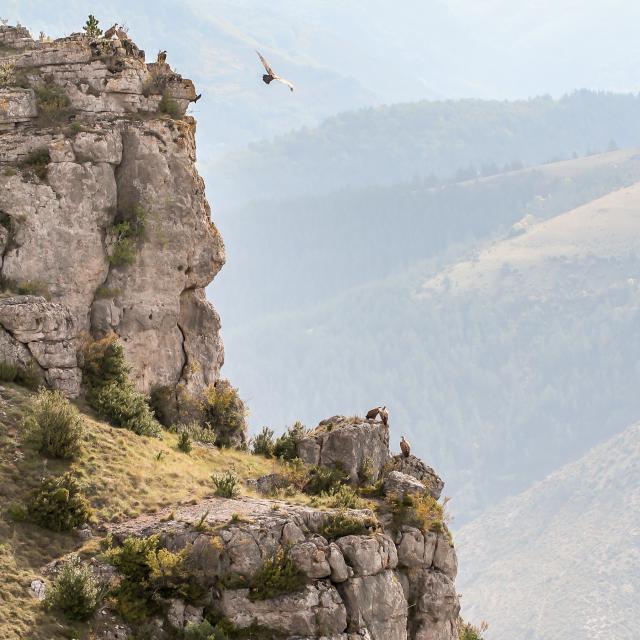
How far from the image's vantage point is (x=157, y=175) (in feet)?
152

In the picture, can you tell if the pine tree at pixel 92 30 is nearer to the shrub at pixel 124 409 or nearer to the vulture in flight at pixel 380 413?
the shrub at pixel 124 409

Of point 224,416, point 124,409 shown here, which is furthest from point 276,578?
point 224,416

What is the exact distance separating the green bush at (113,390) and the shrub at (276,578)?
917cm

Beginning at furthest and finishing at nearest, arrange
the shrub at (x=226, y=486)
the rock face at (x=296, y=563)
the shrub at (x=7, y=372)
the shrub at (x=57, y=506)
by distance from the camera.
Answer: the shrub at (x=7, y=372), the shrub at (x=226, y=486), the shrub at (x=57, y=506), the rock face at (x=296, y=563)

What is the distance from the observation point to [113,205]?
4572cm

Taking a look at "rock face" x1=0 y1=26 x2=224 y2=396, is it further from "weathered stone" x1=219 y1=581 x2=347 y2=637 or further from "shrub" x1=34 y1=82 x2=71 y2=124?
"weathered stone" x1=219 y1=581 x2=347 y2=637

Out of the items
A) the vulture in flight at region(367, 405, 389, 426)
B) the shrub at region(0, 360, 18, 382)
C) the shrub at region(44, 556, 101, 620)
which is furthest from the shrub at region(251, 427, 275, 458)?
the shrub at region(44, 556, 101, 620)

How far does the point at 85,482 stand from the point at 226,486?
4.36 metres

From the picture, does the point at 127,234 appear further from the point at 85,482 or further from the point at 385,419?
the point at 85,482

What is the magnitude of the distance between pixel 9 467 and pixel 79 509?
249cm

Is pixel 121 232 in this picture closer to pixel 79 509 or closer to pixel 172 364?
pixel 172 364

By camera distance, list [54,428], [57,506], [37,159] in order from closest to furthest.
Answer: [57,506], [54,428], [37,159]

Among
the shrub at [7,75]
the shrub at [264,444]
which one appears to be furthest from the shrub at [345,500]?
the shrub at [7,75]

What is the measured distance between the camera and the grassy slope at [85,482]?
3206cm
